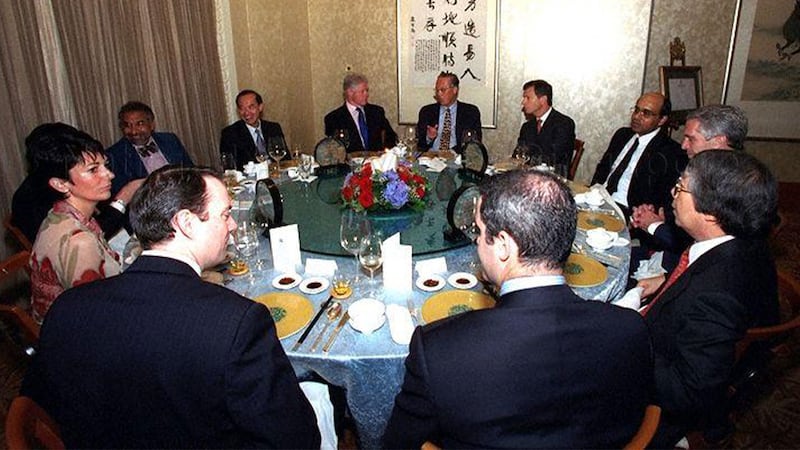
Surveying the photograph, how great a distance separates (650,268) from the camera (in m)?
2.81

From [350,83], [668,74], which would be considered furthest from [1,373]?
[668,74]

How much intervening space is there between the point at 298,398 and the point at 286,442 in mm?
108

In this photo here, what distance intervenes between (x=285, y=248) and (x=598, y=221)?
1739 mm

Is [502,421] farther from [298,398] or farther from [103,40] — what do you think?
[103,40]

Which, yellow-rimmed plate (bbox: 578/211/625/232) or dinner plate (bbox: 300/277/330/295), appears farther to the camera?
yellow-rimmed plate (bbox: 578/211/625/232)

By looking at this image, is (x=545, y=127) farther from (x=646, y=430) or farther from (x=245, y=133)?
(x=646, y=430)

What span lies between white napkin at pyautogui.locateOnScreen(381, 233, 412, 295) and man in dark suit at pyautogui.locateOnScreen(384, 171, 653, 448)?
79 centimetres

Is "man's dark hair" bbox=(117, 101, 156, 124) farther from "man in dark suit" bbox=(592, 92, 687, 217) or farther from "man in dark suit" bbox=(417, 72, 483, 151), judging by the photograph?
"man in dark suit" bbox=(592, 92, 687, 217)

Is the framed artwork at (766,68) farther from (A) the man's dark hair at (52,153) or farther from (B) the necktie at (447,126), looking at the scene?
(A) the man's dark hair at (52,153)

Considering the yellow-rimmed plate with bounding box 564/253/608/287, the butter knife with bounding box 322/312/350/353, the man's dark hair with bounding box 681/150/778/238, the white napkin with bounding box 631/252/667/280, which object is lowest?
the white napkin with bounding box 631/252/667/280

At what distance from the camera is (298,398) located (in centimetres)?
129

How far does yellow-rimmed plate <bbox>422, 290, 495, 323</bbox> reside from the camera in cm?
186

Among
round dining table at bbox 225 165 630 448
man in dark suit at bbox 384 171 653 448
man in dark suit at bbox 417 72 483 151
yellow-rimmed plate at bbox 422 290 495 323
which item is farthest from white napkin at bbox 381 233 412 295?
man in dark suit at bbox 417 72 483 151

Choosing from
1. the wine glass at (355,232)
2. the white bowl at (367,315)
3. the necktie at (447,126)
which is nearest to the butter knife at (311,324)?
the white bowl at (367,315)
